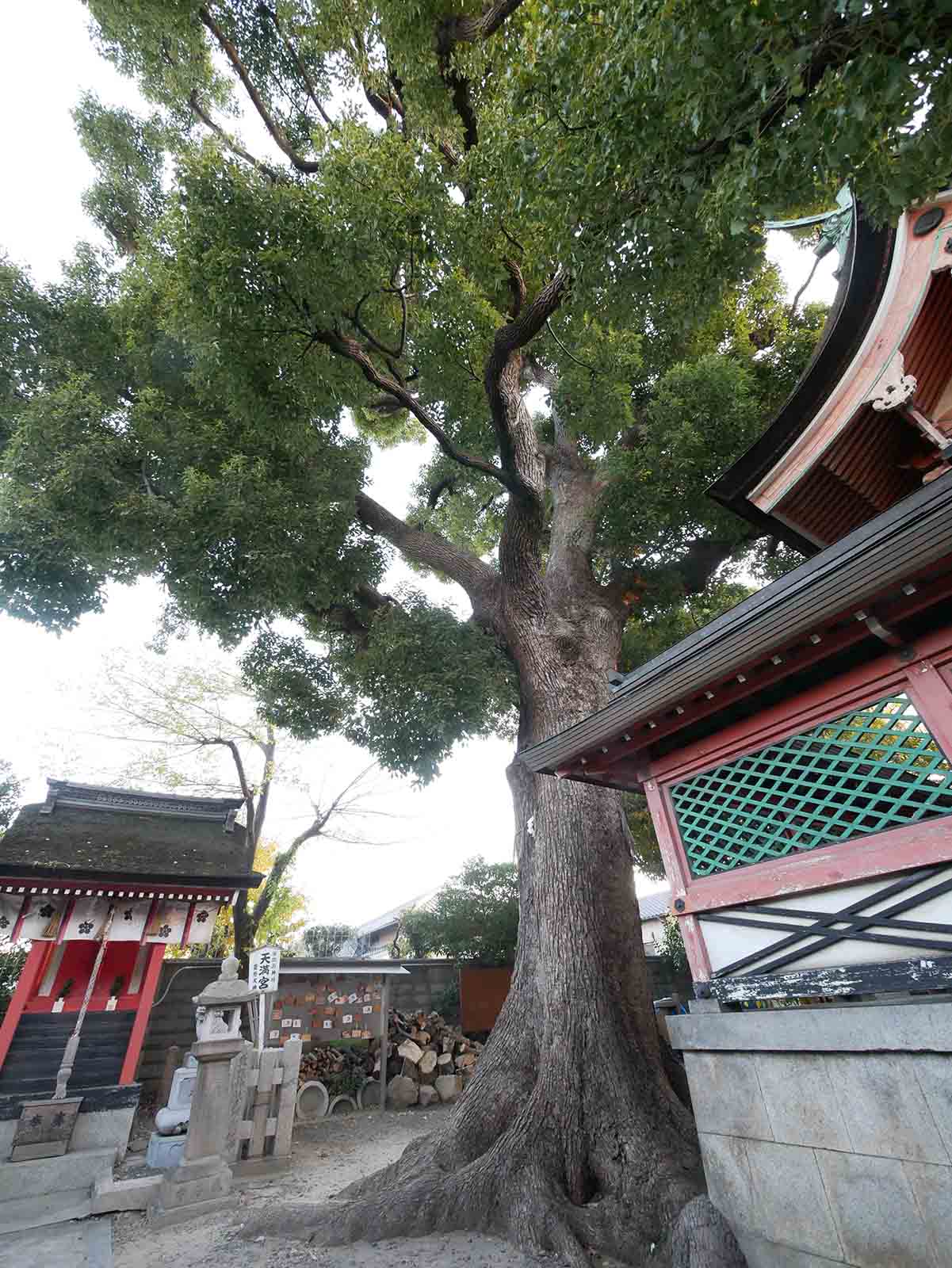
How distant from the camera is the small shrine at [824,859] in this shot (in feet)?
8.04

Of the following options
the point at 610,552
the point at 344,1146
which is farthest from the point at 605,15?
the point at 344,1146

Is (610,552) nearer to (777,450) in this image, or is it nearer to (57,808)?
(777,450)

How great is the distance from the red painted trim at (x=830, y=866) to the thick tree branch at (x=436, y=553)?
4680 mm

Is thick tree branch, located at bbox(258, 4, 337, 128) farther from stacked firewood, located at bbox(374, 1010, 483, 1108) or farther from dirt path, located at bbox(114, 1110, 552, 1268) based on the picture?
stacked firewood, located at bbox(374, 1010, 483, 1108)

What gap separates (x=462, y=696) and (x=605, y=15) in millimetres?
5526

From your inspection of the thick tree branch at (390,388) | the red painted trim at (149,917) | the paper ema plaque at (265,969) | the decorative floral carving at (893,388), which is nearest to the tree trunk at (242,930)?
the red painted trim at (149,917)

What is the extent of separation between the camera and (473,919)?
11.3m

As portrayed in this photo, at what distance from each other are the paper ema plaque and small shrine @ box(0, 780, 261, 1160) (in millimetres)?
1325

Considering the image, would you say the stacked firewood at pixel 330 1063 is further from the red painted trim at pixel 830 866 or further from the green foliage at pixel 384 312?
the red painted trim at pixel 830 866

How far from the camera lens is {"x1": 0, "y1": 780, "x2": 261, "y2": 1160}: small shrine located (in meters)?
6.80

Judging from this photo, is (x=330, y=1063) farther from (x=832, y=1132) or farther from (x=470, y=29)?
(x=470, y=29)

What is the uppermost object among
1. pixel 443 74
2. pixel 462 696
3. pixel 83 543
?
pixel 443 74

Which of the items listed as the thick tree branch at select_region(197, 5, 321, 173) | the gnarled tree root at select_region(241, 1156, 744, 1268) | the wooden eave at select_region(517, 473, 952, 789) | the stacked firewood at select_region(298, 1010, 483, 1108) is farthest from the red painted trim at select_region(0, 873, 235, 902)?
the thick tree branch at select_region(197, 5, 321, 173)

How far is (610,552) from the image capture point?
7738mm
